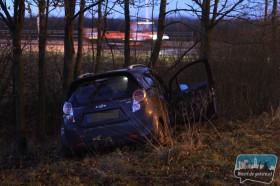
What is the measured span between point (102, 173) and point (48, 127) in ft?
40.5

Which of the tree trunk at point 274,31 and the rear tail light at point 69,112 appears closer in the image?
the rear tail light at point 69,112

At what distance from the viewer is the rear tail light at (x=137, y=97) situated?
7.97 metres

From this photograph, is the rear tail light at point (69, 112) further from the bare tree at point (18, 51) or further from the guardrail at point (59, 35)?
the guardrail at point (59, 35)

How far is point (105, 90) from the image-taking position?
819cm

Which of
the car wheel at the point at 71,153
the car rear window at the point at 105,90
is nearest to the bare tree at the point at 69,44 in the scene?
the car rear window at the point at 105,90

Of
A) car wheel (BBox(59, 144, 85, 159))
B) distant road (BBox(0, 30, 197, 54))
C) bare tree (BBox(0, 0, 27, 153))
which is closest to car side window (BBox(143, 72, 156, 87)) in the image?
car wheel (BBox(59, 144, 85, 159))

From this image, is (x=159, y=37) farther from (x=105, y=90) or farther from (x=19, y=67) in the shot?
(x=105, y=90)

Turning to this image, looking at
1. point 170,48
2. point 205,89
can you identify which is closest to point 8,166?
point 205,89

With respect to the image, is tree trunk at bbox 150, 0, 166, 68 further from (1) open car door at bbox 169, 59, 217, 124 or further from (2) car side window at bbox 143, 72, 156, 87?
(2) car side window at bbox 143, 72, 156, 87

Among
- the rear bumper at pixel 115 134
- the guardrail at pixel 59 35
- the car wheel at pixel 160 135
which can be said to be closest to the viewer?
the car wheel at pixel 160 135

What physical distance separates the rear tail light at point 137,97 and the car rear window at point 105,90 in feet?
0.26

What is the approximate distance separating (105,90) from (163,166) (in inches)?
89.8

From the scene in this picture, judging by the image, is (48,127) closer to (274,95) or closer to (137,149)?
(274,95)

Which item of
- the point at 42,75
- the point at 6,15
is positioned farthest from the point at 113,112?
the point at 42,75
